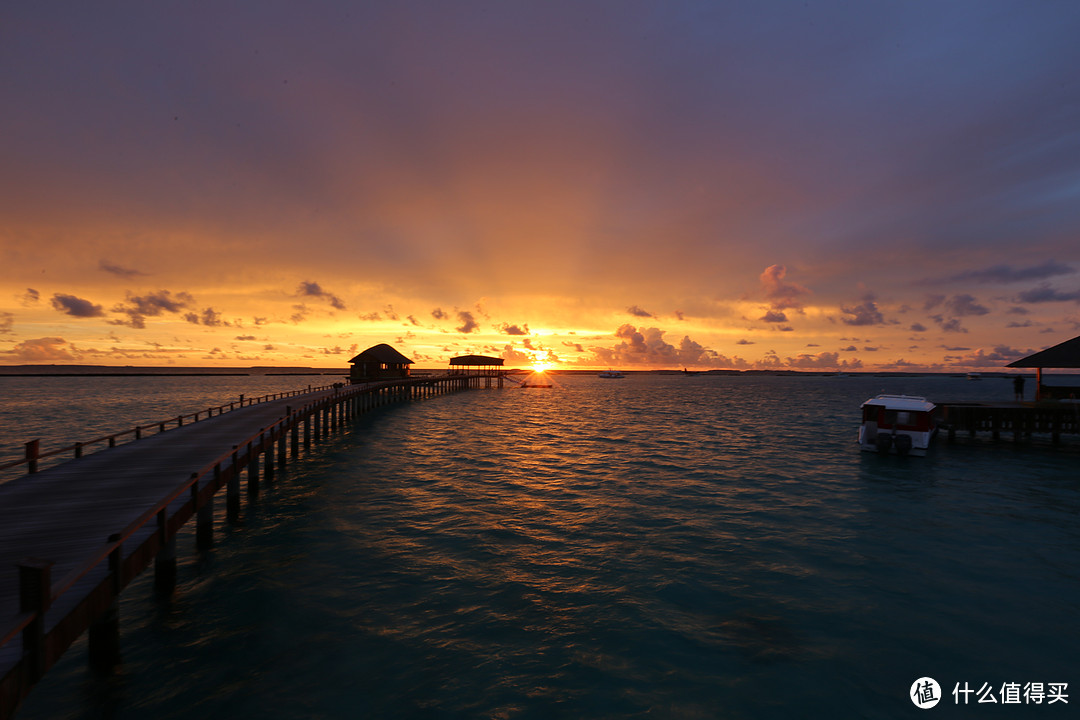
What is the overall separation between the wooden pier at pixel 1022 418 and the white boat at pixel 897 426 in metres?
4.37

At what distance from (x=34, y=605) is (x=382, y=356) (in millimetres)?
65937

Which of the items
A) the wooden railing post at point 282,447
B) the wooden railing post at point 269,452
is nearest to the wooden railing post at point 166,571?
the wooden railing post at point 269,452

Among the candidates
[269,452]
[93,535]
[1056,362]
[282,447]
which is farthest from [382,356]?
[1056,362]

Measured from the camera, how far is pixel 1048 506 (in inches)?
686

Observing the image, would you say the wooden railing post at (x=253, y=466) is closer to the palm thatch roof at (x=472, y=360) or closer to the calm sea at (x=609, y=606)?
the calm sea at (x=609, y=606)

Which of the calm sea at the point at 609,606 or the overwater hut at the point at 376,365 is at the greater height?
the overwater hut at the point at 376,365

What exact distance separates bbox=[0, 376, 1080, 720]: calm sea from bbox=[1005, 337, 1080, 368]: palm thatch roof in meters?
10.8

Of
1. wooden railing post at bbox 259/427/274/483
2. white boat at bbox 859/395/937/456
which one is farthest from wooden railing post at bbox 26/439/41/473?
white boat at bbox 859/395/937/456

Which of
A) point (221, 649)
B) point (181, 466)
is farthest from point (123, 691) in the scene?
point (181, 466)

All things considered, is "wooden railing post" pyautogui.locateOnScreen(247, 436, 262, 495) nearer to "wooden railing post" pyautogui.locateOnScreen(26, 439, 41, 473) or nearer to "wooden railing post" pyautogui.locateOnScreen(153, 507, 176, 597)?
"wooden railing post" pyautogui.locateOnScreen(26, 439, 41, 473)

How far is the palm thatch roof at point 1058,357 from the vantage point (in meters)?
26.4

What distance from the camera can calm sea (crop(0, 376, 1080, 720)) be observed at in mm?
7445

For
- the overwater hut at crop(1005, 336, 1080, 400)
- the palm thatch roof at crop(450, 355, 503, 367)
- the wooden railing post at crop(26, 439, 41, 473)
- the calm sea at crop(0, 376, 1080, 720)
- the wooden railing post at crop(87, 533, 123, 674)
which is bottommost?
the calm sea at crop(0, 376, 1080, 720)

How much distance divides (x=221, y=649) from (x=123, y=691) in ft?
4.38
